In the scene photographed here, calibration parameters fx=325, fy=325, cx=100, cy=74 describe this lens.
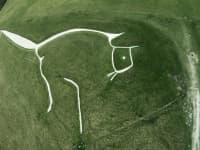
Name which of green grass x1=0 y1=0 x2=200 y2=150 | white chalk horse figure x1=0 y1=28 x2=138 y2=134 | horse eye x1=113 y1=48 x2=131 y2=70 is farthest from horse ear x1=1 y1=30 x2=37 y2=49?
horse eye x1=113 y1=48 x2=131 y2=70

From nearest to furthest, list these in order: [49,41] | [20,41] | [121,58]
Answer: [121,58]
[49,41]
[20,41]

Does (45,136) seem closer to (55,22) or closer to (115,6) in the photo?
(55,22)

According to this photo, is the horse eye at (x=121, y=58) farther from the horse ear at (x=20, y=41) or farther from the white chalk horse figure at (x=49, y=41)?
the horse ear at (x=20, y=41)

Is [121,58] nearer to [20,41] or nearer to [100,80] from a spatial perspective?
[100,80]

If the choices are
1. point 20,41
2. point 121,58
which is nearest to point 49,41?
point 20,41

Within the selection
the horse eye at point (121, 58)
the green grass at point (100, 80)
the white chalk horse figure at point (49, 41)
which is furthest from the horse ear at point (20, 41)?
the horse eye at point (121, 58)
